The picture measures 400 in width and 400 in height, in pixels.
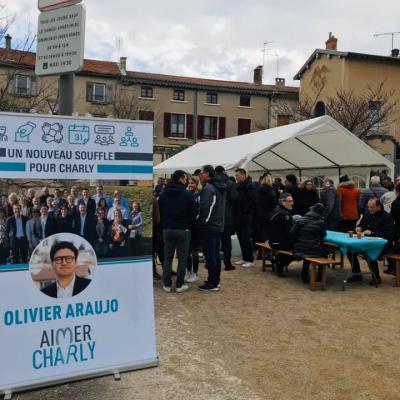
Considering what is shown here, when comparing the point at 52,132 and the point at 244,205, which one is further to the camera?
the point at 244,205

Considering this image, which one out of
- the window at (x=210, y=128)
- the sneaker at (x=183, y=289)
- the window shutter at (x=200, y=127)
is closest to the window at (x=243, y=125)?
the window at (x=210, y=128)

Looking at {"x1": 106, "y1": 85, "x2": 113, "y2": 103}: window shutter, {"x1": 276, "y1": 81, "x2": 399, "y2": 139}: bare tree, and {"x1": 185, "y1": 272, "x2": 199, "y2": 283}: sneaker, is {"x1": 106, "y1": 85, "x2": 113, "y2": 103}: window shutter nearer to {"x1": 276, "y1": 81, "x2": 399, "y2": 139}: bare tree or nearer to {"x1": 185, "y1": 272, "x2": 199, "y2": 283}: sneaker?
{"x1": 276, "y1": 81, "x2": 399, "y2": 139}: bare tree

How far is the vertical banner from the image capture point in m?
3.09

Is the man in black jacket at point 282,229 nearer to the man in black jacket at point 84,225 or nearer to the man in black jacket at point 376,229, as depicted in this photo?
the man in black jacket at point 376,229

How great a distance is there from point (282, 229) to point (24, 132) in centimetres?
558

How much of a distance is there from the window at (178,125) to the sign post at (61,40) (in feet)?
121

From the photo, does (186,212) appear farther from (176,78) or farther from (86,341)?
(176,78)

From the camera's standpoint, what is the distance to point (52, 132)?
3.17 m

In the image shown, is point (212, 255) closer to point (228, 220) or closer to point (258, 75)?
point (228, 220)

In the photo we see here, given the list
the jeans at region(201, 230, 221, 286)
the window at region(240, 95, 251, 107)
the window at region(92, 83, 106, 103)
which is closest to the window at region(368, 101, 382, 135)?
the window at region(240, 95, 251, 107)

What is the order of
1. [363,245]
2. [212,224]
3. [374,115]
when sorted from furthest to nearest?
[374,115] → [363,245] → [212,224]

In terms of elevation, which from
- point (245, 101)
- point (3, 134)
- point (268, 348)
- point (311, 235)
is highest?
point (245, 101)

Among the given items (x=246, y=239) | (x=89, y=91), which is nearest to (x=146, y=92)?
(x=89, y=91)

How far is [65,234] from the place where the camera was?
3.24 m
